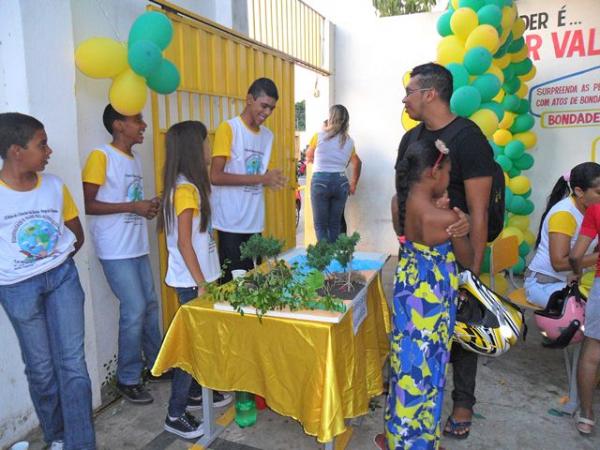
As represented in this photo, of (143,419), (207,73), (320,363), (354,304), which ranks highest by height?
(207,73)

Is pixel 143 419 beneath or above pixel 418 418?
beneath

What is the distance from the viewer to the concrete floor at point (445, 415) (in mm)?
2432

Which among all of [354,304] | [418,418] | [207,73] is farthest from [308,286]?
[207,73]

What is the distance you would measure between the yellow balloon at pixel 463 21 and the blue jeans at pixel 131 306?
303cm

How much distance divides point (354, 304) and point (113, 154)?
160 cm

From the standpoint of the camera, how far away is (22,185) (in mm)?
2006

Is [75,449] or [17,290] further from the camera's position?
[75,449]

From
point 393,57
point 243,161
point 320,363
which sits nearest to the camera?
point 320,363

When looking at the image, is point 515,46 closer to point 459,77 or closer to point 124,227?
point 459,77

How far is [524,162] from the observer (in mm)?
4980

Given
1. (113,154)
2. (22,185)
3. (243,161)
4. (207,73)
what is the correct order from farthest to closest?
1. (207,73)
2. (243,161)
3. (113,154)
4. (22,185)

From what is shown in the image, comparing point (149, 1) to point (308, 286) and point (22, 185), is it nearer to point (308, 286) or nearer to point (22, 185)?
point (22, 185)

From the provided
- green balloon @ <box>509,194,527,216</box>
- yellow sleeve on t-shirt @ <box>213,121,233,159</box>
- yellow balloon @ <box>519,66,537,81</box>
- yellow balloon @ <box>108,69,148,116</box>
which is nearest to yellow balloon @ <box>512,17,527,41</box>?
yellow balloon @ <box>519,66,537,81</box>

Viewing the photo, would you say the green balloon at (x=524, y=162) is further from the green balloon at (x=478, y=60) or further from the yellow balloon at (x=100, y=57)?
the yellow balloon at (x=100, y=57)
